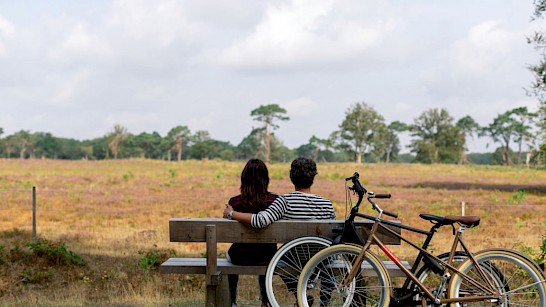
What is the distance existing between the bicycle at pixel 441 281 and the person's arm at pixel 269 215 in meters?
0.50

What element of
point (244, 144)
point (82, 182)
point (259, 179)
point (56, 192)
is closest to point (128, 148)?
point (244, 144)

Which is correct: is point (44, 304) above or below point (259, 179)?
below

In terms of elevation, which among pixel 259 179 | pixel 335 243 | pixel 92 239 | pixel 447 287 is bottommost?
pixel 92 239

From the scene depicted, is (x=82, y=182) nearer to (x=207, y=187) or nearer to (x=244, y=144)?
(x=207, y=187)

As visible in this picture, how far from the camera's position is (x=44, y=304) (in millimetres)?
6496

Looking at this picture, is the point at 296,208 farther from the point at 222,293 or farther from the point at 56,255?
the point at 56,255

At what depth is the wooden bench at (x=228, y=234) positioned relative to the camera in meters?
4.55

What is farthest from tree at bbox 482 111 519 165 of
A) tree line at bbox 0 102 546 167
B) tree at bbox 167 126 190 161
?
tree at bbox 167 126 190 161

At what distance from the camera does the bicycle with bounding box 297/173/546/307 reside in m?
4.11

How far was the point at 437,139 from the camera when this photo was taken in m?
103

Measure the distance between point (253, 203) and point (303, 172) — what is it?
454 millimetres

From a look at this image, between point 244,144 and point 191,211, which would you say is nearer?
point 191,211

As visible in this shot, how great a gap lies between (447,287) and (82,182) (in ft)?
111

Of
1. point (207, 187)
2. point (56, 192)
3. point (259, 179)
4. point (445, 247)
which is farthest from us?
point (207, 187)
